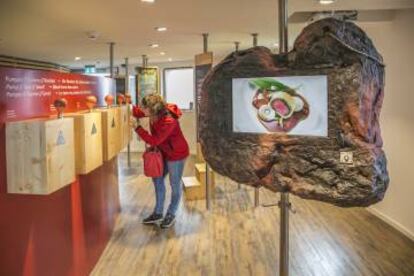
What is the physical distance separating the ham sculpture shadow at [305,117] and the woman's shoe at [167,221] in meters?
2.16

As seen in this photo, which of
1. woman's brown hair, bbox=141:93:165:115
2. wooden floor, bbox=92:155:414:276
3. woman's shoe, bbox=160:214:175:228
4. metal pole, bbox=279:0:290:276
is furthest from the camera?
woman's shoe, bbox=160:214:175:228

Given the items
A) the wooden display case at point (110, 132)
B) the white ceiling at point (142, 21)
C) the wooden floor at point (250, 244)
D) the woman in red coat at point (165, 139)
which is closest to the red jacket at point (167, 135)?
the woman in red coat at point (165, 139)

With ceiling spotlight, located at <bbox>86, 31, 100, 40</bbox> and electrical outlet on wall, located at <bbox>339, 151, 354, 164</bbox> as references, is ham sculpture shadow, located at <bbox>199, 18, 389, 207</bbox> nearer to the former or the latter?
electrical outlet on wall, located at <bbox>339, 151, 354, 164</bbox>

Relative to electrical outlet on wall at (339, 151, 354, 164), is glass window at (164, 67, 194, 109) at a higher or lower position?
higher

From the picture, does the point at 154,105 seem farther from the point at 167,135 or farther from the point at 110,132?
the point at 110,132

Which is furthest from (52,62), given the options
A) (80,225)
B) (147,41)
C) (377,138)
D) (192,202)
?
(377,138)

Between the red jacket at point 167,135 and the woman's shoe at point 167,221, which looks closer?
the red jacket at point 167,135

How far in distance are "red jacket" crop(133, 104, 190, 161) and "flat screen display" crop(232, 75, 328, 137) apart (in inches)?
73.7

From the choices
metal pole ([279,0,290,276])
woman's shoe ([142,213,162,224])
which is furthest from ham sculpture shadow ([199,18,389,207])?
woman's shoe ([142,213,162,224])

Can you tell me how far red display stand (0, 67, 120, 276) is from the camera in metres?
2.11

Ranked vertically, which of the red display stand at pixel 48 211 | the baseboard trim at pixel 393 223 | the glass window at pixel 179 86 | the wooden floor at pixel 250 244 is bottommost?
the wooden floor at pixel 250 244

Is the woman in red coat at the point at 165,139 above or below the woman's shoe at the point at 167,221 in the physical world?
above

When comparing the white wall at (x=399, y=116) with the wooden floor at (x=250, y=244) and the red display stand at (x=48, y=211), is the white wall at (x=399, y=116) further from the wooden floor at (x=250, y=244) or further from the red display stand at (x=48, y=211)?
the red display stand at (x=48, y=211)

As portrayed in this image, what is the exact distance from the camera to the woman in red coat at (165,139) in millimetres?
4281
